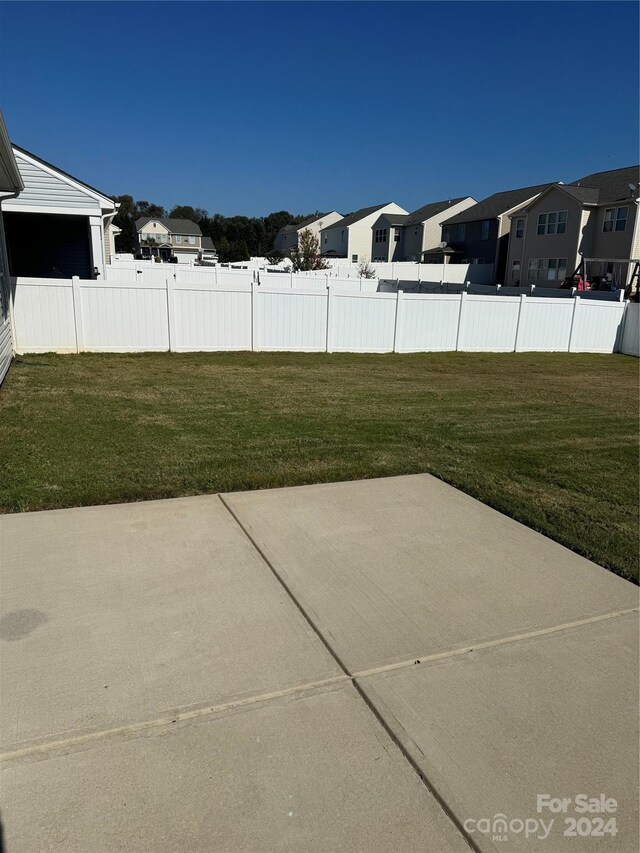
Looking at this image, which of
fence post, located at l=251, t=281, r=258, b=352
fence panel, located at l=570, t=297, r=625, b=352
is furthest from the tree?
fence post, located at l=251, t=281, r=258, b=352

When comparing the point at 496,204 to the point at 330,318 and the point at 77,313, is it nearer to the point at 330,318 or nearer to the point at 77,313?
the point at 330,318

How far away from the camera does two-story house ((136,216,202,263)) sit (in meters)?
89.4

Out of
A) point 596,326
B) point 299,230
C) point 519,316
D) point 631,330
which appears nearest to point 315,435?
point 519,316

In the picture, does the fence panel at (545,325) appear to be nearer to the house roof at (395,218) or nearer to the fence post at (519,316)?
the fence post at (519,316)

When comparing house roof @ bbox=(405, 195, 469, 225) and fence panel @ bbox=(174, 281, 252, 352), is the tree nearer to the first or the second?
house roof @ bbox=(405, 195, 469, 225)

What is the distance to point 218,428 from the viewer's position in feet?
24.7

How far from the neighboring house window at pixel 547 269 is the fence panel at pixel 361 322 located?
27256mm

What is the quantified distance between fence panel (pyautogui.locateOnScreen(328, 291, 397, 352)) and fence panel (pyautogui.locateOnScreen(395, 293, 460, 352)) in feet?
1.02

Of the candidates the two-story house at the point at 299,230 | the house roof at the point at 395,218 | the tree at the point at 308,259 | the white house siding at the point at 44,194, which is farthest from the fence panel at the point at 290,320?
the two-story house at the point at 299,230

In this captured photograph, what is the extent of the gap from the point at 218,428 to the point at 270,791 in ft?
18.3

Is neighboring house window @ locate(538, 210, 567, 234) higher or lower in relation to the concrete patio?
higher

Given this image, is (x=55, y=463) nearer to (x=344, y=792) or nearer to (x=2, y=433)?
(x=2, y=433)

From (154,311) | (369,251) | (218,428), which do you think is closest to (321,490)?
(218,428)

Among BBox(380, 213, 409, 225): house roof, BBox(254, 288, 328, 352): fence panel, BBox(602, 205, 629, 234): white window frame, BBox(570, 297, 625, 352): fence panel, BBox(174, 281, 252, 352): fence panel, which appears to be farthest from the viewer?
BBox(380, 213, 409, 225): house roof
